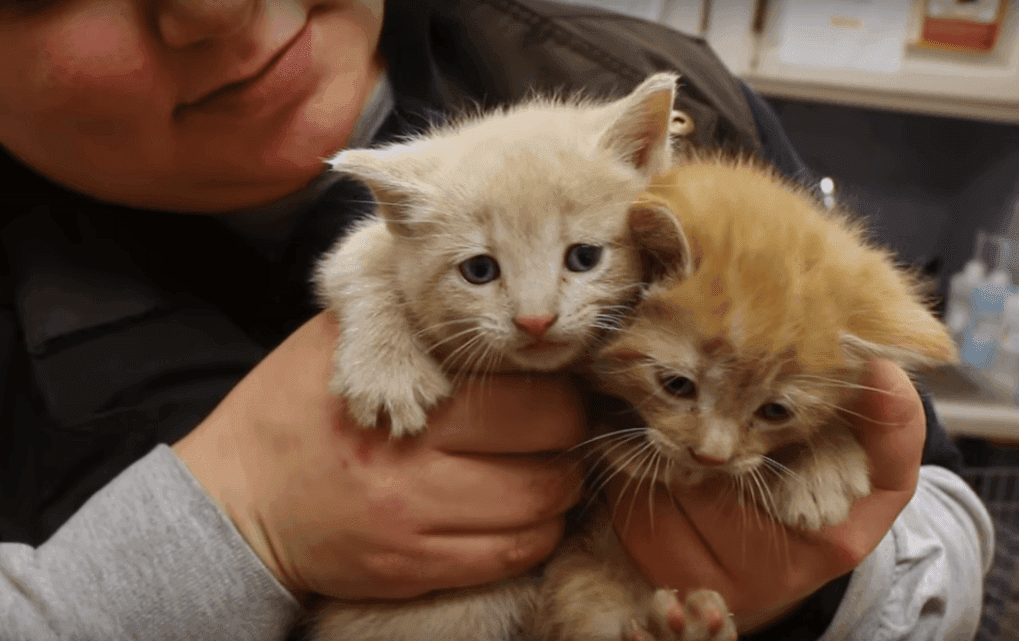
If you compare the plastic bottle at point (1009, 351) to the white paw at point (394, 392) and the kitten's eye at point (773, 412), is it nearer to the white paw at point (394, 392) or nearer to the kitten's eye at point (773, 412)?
the kitten's eye at point (773, 412)

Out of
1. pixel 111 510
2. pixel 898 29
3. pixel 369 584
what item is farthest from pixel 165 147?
pixel 898 29

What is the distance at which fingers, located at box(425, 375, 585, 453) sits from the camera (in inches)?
25.1

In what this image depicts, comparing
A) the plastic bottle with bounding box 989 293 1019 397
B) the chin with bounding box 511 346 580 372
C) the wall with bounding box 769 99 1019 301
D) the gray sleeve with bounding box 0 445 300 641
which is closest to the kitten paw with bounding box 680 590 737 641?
the chin with bounding box 511 346 580 372

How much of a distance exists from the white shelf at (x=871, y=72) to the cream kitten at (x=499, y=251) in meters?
1.08

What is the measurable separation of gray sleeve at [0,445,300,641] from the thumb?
55 cm

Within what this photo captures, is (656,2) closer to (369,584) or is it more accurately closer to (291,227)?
(291,227)

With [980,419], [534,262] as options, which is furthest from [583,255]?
[980,419]

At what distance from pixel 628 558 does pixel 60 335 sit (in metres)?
0.71

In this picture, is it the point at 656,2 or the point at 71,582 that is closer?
the point at 71,582

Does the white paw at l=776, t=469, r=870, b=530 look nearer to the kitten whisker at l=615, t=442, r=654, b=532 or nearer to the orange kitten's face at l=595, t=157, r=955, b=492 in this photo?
the orange kitten's face at l=595, t=157, r=955, b=492

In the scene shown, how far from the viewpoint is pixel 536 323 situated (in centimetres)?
55

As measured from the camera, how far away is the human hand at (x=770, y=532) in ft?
1.99

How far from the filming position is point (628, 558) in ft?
2.19

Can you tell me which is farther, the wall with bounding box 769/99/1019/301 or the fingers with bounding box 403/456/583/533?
the wall with bounding box 769/99/1019/301
